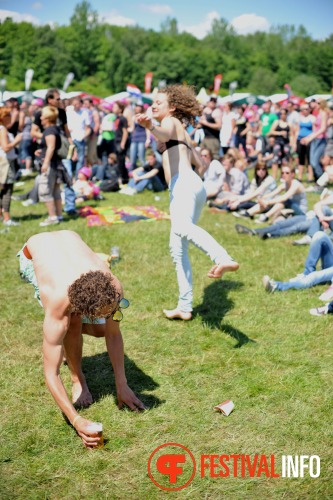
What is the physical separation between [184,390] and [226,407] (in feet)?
1.40

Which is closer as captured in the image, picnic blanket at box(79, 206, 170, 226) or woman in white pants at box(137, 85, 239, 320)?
woman in white pants at box(137, 85, 239, 320)

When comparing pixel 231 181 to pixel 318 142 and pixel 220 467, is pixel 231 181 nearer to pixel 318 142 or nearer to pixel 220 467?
pixel 318 142

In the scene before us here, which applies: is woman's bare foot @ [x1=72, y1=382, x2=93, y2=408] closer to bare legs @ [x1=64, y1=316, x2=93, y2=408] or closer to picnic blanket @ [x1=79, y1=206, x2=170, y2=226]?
bare legs @ [x1=64, y1=316, x2=93, y2=408]

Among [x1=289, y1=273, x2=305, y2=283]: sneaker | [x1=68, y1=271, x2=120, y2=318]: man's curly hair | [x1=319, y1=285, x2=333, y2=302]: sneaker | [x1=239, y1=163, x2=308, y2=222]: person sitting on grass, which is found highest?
[x1=68, y1=271, x2=120, y2=318]: man's curly hair

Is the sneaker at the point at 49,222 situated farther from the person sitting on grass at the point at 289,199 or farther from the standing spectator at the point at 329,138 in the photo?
the standing spectator at the point at 329,138

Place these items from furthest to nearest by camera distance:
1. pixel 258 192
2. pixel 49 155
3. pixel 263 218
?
pixel 258 192
pixel 263 218
pixel 49 155

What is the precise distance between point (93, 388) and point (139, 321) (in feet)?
4.06

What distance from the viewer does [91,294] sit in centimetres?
325

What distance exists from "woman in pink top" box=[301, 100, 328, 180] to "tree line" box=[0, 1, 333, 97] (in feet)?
174

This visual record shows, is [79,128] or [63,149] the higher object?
[79,128]

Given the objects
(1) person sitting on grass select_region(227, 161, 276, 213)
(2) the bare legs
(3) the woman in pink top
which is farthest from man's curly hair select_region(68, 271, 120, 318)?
(3) the woman in pink top

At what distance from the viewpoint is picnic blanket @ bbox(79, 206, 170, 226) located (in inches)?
352

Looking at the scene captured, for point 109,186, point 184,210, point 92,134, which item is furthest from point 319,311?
point 92,134

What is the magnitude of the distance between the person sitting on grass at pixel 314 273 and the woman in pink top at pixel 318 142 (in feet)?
20.5
